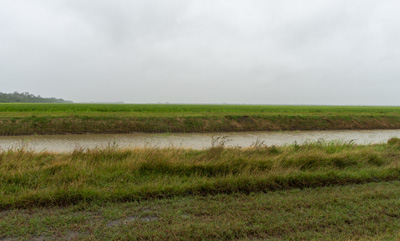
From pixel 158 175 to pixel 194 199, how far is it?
1512 mm

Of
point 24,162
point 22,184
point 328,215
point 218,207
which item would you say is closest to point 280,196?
point 328,215

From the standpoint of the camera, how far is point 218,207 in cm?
395

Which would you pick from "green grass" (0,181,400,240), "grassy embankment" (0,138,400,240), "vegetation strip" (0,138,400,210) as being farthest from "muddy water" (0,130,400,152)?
"green grass" (0,181,400,240)

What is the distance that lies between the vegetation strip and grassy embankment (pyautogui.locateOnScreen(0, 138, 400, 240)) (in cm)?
2

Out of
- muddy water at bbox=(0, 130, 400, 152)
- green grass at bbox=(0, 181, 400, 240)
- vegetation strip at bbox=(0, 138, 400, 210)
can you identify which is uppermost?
vegetation strip at bbox=(0, 138, 400, 210)

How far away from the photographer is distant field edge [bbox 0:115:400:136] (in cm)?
1944

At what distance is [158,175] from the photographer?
215 inches

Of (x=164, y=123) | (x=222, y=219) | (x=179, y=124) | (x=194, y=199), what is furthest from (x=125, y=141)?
(x=222, y=219)

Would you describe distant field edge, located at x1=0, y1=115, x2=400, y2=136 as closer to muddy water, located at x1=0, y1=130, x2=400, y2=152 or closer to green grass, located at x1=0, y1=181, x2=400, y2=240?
muddy water, located at x1=0, y1=130, x2=400, y2=152

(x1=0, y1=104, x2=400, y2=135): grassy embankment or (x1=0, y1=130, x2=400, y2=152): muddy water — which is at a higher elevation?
(x1=0, y1=104, x2=400, y2=135): grassy embankment

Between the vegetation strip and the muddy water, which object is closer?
the vegetation strip

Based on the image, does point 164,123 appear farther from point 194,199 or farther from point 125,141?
point 194,199

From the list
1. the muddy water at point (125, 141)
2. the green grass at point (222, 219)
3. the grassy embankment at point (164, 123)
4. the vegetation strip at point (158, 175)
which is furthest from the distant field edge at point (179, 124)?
the green grass at point (222, 219)

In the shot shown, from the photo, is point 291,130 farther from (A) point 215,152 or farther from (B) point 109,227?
(B) point 109,227
